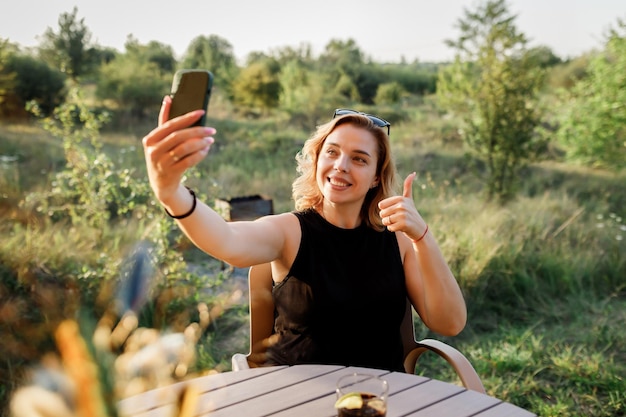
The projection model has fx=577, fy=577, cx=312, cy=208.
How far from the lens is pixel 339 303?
200 centimetres

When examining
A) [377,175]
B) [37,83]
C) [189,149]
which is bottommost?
[377,175]

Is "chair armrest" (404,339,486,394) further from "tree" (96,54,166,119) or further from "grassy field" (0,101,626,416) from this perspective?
"tree" (96,54,166,119)

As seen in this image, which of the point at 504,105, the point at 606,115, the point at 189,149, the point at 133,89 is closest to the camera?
the point at 189,149

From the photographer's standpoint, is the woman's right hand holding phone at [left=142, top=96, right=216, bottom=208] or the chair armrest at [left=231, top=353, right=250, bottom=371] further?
the chair armrest at [left=231, top=353, right=250, bottom=371]

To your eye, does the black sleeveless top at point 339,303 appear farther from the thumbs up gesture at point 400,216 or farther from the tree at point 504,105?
the tree at point 504,105

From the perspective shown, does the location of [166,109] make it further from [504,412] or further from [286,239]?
[504,412]

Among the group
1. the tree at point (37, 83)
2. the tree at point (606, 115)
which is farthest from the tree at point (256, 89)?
the tree at point (606, 115)

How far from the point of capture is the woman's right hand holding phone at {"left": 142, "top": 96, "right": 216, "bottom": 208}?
1159 mm

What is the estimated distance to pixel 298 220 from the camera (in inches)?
84.4

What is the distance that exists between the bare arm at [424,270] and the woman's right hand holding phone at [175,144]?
26.3 inches

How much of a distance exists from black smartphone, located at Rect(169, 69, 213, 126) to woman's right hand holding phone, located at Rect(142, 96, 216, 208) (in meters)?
0.02

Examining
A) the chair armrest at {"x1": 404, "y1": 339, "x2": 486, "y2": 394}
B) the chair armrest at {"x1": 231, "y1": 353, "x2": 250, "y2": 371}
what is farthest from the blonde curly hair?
the chair armrest at {"x1": 231, "y1": 353, "x2": 250, "y2": 371}

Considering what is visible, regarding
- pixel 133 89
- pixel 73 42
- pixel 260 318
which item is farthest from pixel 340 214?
pixel 73 42

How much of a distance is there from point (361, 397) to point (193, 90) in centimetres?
74
